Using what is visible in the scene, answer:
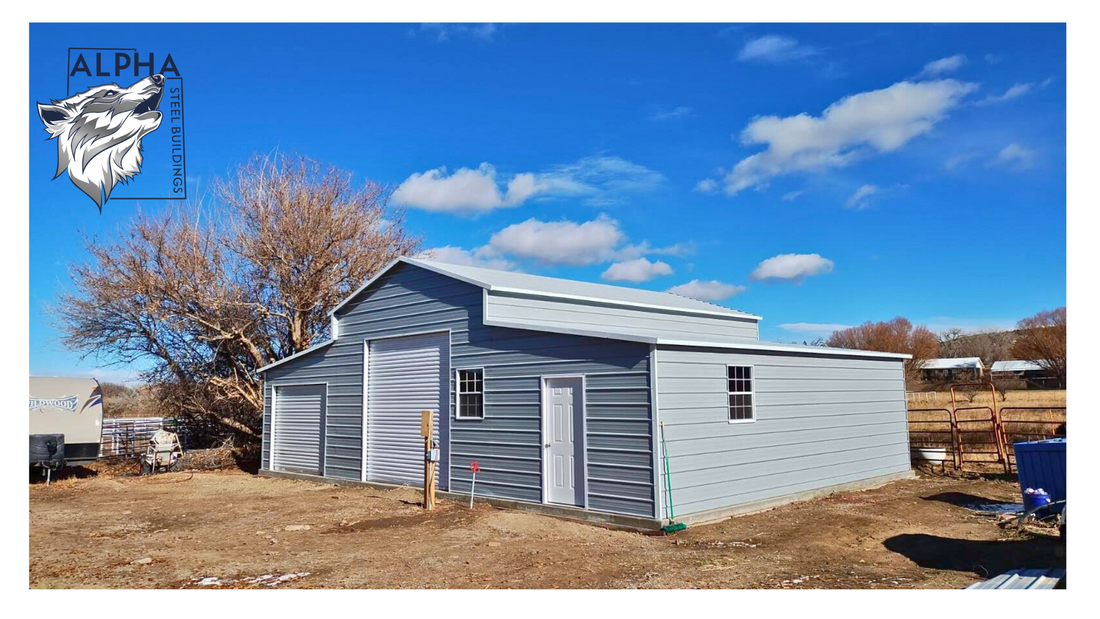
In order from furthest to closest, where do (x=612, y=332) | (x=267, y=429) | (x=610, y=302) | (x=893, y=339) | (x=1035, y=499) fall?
(x=893, y=339)
(x=267, y=429)
(x=610, y=302)
(x=612, y=332)
(x=1035, y=499)

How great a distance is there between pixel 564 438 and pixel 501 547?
8.73 ft

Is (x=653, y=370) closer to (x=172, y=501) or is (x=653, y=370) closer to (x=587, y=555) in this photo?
(x=587, y=555)

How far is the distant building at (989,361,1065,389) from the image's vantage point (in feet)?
141

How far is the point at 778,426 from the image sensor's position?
13.1m

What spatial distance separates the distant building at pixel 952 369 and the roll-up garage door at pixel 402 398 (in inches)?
1884

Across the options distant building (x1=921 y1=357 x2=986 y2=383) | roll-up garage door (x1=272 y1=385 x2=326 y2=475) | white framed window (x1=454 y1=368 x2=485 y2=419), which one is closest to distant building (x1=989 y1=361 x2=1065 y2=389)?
distant building (x1=921 y1=357 x2=986 y2=383)

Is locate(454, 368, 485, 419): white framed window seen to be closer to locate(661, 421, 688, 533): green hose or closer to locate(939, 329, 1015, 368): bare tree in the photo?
locate(661, 421, 688, 533): green hose

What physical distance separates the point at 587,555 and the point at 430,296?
717cm

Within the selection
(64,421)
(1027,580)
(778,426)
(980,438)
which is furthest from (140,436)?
(980,438)

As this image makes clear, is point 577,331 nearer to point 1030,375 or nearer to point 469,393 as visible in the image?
point 469,393

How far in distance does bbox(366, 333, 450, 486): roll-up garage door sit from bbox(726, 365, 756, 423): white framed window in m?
5.31

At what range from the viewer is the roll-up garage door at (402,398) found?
581 inches
